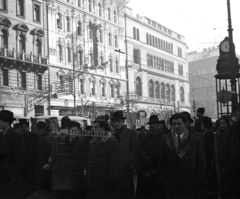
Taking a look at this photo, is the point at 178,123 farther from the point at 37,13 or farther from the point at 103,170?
the point at 37,13

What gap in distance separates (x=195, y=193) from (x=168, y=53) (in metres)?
59.6

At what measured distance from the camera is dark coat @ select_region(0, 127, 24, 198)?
191 inches

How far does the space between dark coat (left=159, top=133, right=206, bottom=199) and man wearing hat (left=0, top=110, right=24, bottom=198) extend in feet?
6.20

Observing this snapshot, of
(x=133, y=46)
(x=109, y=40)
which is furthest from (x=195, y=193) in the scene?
(x=133, y=46)

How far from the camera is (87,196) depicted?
529 cm

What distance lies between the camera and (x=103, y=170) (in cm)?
520

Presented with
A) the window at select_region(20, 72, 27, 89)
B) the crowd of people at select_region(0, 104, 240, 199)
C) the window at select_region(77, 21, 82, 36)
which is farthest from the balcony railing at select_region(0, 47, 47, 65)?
the crowd of people at select_region(0, 104, 240, 199)

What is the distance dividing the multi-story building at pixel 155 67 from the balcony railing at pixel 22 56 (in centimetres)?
1696

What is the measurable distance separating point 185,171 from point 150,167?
6.90 ft

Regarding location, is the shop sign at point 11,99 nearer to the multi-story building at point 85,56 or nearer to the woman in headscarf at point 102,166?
the multi-story building at point 85,56

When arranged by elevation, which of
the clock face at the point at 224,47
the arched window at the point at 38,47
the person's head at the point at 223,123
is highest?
the arched window at the point at 38,47

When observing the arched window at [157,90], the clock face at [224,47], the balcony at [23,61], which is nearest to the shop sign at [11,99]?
the balcony at [23,61]

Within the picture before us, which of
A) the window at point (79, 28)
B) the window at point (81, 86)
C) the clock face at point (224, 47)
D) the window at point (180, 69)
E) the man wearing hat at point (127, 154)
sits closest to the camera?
the man wearing hat at point (127, 154)

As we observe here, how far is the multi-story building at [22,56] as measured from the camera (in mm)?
31797
